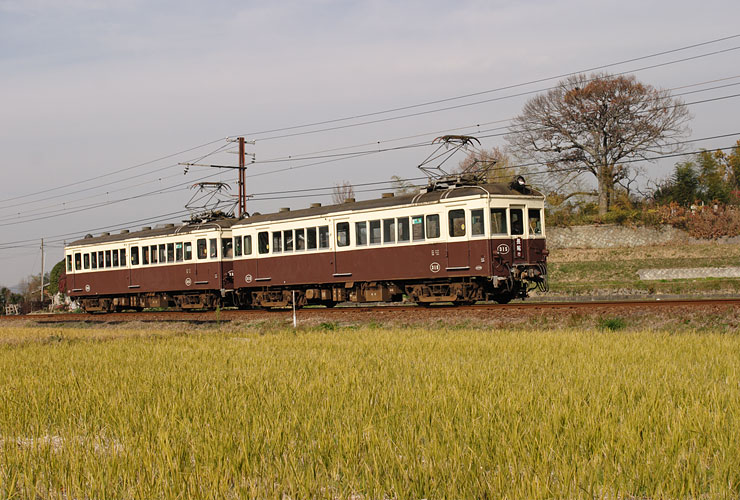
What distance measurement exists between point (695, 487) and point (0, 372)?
9520 millimetres

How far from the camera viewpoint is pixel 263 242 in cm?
2681

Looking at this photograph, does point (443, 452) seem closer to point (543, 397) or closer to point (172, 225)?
point (543, 397)

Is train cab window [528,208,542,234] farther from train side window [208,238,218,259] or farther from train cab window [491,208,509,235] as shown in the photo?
train side window [208,238,218,259]

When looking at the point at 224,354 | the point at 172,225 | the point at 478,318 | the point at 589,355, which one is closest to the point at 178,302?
the point at 172,225

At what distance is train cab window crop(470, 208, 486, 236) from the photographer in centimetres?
2027

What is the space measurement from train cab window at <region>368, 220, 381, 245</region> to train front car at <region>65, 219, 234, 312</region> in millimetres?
8262

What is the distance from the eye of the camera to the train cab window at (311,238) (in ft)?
81.1

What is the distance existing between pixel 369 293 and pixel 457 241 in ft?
13.7

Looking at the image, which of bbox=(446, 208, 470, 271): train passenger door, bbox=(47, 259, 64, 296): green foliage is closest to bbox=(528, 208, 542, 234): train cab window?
bbox=(446, 208, 470, 271): train passenger door

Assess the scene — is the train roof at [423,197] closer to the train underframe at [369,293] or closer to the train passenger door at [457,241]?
the train passenger door at [457,241]

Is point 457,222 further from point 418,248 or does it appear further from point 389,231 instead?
point 389,231

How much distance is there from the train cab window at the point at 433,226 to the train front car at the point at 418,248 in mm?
28

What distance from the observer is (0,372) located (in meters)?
10.5

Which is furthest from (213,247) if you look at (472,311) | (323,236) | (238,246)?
(472,311)
